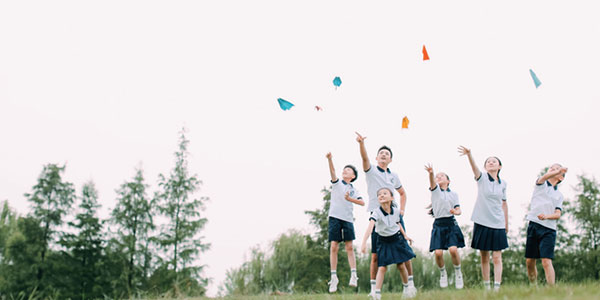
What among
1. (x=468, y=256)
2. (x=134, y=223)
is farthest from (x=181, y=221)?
(x=468, y=256)

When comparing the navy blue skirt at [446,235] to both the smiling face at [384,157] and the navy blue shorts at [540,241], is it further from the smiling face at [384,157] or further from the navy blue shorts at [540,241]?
the smiling face at [384,157]

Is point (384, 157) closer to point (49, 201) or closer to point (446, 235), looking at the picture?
point (446, 235)

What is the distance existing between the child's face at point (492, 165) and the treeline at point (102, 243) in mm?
25925

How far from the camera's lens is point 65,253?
35.5 meters

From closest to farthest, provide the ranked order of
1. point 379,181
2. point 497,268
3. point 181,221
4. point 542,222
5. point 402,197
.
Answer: point 497,268, point 542,222, point 379,181, point 402,197, point 181,221

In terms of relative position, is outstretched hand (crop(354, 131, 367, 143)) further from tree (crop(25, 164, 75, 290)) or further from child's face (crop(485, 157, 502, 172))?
tree (crop(25, 164, 75, 290))

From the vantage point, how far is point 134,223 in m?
35.7

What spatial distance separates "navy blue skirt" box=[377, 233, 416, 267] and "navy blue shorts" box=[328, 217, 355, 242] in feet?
7.75

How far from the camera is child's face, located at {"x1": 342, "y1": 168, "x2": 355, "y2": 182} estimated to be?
11.7 metres

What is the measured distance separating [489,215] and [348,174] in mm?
3161

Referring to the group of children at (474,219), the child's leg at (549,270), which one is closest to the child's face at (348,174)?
the group of children at (474,219)

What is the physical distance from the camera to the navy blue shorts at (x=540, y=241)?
10.0 metres

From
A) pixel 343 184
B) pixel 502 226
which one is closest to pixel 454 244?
pixel 502 226

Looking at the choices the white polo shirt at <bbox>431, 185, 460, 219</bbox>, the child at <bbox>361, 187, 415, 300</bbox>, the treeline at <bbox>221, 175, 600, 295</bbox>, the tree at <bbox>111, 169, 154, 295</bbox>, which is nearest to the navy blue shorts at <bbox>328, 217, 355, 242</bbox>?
the white polo shirt at <bbox>431, 185, 460, 219</bbox>
